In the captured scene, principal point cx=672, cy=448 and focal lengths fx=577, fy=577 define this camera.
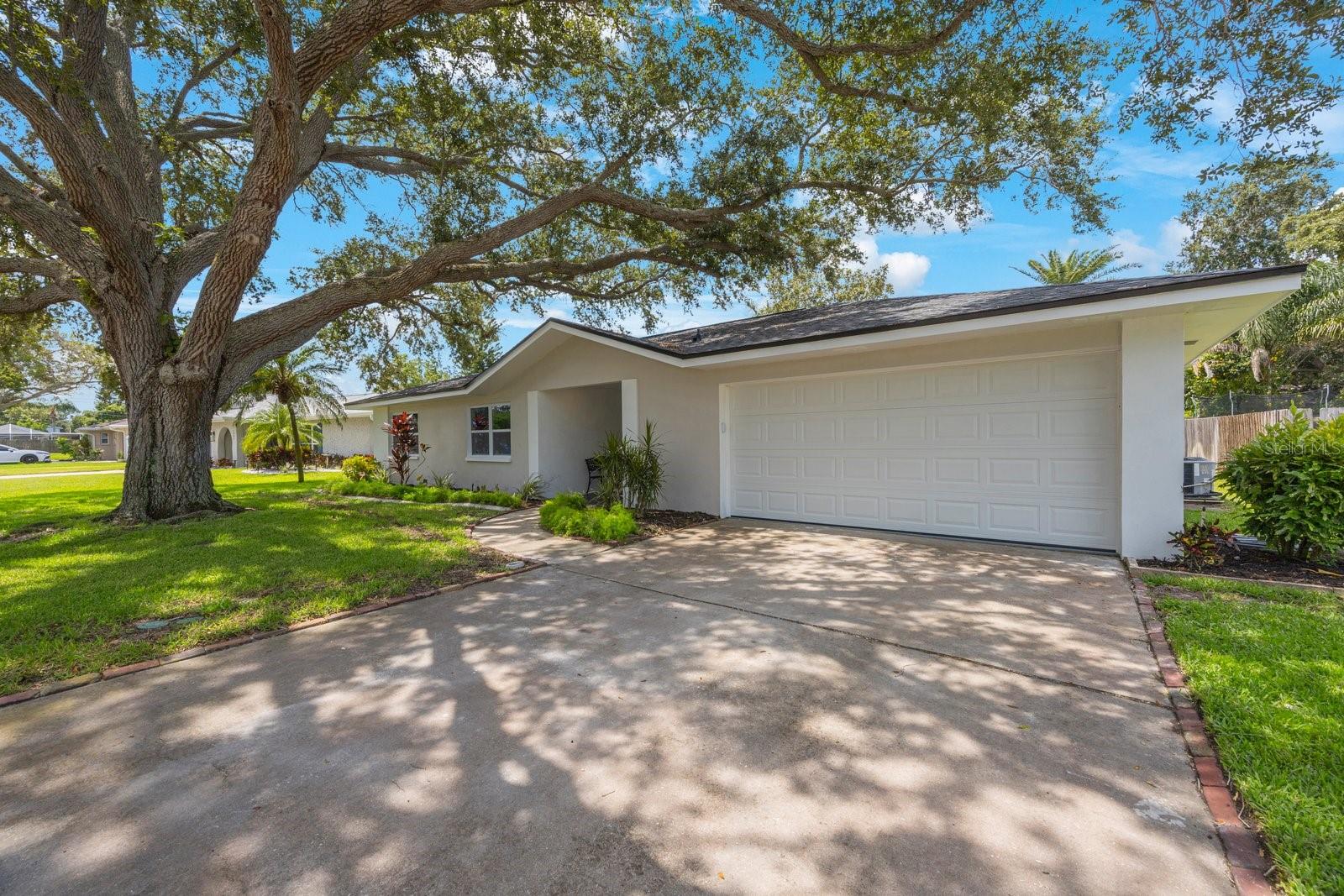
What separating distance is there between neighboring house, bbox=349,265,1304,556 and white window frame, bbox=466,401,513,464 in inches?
83.9

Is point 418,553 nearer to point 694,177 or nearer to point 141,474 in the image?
point 141,474

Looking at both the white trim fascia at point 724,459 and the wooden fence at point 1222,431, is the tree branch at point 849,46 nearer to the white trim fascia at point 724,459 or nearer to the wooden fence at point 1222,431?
the white trim fascia at point 724,459

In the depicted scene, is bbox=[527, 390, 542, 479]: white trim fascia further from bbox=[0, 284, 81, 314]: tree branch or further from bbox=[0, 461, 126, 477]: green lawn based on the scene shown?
bbox=[0, 461, 126, 477]: green lawn

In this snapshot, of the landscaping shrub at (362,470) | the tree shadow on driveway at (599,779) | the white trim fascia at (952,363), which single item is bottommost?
the tree shadow on driveway at (599,779)

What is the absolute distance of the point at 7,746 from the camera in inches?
112

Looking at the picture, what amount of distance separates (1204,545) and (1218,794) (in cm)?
468

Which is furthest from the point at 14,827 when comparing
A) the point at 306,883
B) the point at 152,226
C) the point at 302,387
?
the point at 302,387

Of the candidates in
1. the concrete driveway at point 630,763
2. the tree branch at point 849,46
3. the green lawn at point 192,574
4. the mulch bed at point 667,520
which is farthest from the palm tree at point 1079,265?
the green lawn at point 192,574

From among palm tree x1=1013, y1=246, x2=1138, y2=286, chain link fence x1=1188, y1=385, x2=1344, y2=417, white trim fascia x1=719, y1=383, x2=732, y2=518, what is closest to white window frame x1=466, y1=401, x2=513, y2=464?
white trim fascia x1=719, y1=383, x2=732, y2=518

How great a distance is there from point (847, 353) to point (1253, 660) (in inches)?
219

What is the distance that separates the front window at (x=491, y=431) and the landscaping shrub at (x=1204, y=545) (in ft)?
38.7

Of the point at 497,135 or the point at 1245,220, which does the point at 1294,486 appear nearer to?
the point at 497,135

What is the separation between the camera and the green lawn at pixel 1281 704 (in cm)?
201

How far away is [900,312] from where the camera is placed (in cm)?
820
